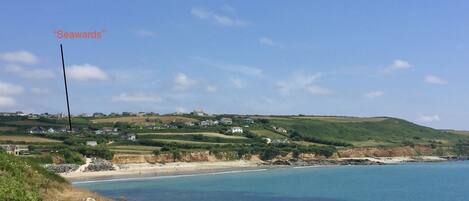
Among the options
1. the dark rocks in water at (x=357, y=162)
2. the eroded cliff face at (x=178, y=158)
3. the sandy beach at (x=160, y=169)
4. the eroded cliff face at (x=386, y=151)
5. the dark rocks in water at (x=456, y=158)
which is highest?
the eroded cliff face at (x=178, y=158)

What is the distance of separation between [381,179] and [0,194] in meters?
78.8

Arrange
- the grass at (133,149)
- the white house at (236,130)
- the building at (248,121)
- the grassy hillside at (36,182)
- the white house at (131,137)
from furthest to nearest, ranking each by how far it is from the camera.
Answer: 1. the building at (248,121)
2. the white house at (236,130)
3. the white house at (131,137)
4. the grass at (133,149)
5. the grassy hillside at (36,182)

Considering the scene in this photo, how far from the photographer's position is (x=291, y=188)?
71.2 meters

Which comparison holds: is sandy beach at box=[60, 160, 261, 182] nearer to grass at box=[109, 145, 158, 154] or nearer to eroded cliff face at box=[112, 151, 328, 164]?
eroded cliff face at box=[112, 151, 328, 164]

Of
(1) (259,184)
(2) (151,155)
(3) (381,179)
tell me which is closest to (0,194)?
(1) (259,184)

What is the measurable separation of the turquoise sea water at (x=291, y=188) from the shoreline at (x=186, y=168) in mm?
5426

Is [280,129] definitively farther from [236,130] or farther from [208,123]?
[208,123]

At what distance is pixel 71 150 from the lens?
318ft

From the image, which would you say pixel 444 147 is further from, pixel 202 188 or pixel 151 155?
pixel 202 188

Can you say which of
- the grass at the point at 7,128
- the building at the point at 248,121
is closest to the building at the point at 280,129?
the building at the point at 248,121

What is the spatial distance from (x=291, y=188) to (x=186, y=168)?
3374 centimetres

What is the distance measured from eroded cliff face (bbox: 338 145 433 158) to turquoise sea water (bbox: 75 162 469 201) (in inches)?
1800

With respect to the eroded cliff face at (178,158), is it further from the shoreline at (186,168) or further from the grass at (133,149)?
the grass at (133,149)

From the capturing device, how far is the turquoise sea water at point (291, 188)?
60.6m
